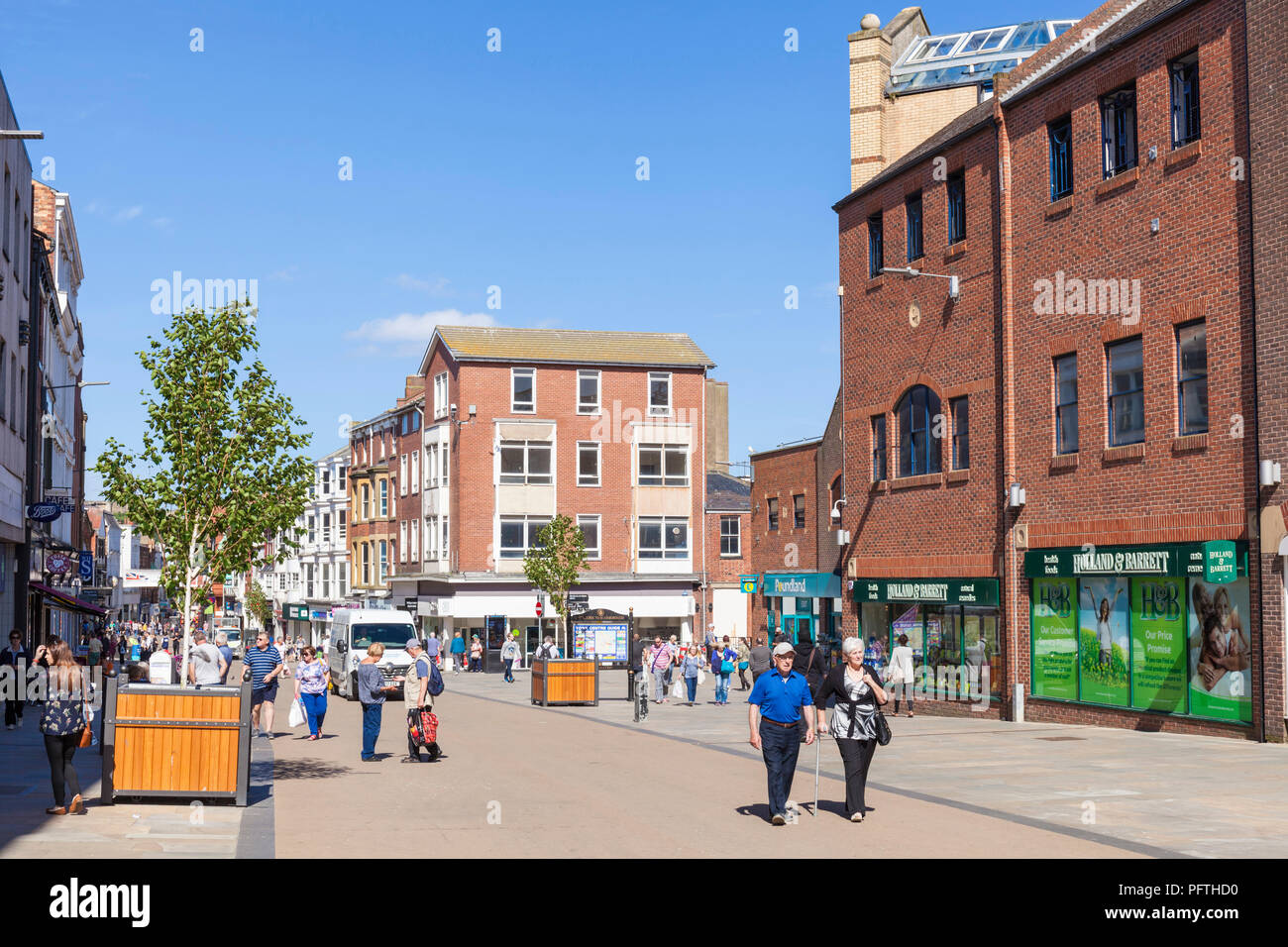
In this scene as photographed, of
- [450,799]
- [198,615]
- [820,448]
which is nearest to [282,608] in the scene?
[820,448]

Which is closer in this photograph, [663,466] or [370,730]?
[370,730]

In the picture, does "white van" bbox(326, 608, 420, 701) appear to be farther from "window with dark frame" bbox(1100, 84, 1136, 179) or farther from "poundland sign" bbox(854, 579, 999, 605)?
"window with dark frame" bbox(1100, 84, 1136, 179)

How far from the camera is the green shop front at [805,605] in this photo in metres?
38.6

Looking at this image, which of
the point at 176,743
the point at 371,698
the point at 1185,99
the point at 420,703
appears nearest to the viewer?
the point at 176,743

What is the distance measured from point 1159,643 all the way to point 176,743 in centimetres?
1499

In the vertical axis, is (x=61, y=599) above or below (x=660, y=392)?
below

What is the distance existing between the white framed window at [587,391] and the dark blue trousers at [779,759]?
168 ft

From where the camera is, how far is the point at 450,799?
14859 mm

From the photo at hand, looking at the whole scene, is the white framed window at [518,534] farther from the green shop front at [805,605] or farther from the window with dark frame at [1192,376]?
the window with dark frame at [1192,376]

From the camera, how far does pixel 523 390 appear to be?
207ft

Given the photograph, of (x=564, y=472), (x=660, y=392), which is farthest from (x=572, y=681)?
(x=660, y=392)

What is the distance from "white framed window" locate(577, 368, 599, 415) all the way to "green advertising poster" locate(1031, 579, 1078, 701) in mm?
39982

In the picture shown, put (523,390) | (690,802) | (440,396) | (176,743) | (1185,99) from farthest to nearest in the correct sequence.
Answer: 1. (440,396)
2. (523,390)
3. (1185,99)
4. (690,802)
5. (176,743)

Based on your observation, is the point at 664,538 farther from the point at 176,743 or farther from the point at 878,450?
the point at 176,743
